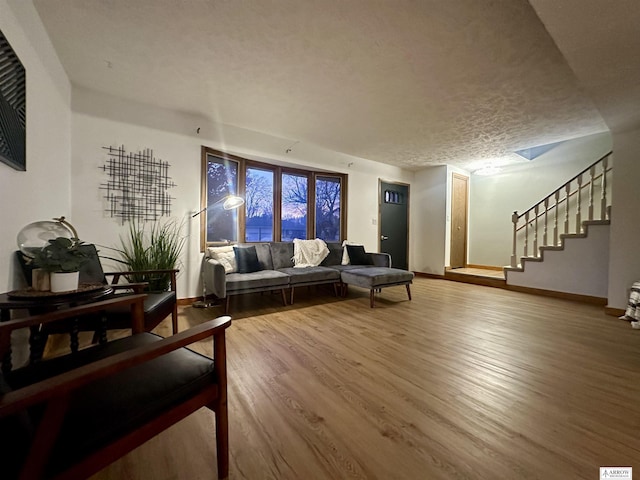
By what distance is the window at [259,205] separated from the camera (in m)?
4.09

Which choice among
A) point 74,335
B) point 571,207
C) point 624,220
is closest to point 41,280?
point 74,335

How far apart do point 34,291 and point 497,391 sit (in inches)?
106

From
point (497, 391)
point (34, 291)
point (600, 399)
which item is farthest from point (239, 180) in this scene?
point (600, 399)

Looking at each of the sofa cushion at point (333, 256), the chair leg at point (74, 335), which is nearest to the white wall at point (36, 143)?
the chair leg at point (74, 335)

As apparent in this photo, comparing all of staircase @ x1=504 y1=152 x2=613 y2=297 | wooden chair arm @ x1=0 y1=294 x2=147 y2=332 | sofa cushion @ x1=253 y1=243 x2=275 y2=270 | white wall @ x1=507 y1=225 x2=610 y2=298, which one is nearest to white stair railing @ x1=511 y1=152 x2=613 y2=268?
staircase @ x1=504 y1=152 x2=613 y2=297

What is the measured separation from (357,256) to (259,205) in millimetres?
1804

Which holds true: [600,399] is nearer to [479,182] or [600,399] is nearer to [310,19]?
[310,19]

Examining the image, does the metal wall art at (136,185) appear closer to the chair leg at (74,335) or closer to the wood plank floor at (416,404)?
the wood plank floor at (416,404)

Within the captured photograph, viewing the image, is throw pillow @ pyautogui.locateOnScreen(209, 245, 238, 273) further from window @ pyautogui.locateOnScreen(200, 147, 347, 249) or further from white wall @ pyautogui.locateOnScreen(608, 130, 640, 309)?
white wall @ pyautogui.locateOnScreen(608, 130, 640, 309)

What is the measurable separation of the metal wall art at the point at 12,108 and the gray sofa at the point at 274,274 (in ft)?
5.69

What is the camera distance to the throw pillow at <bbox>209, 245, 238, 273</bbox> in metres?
3.37

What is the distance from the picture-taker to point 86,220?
2.81m

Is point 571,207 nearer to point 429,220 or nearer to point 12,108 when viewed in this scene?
point 429,220

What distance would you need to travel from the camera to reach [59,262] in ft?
4.63
